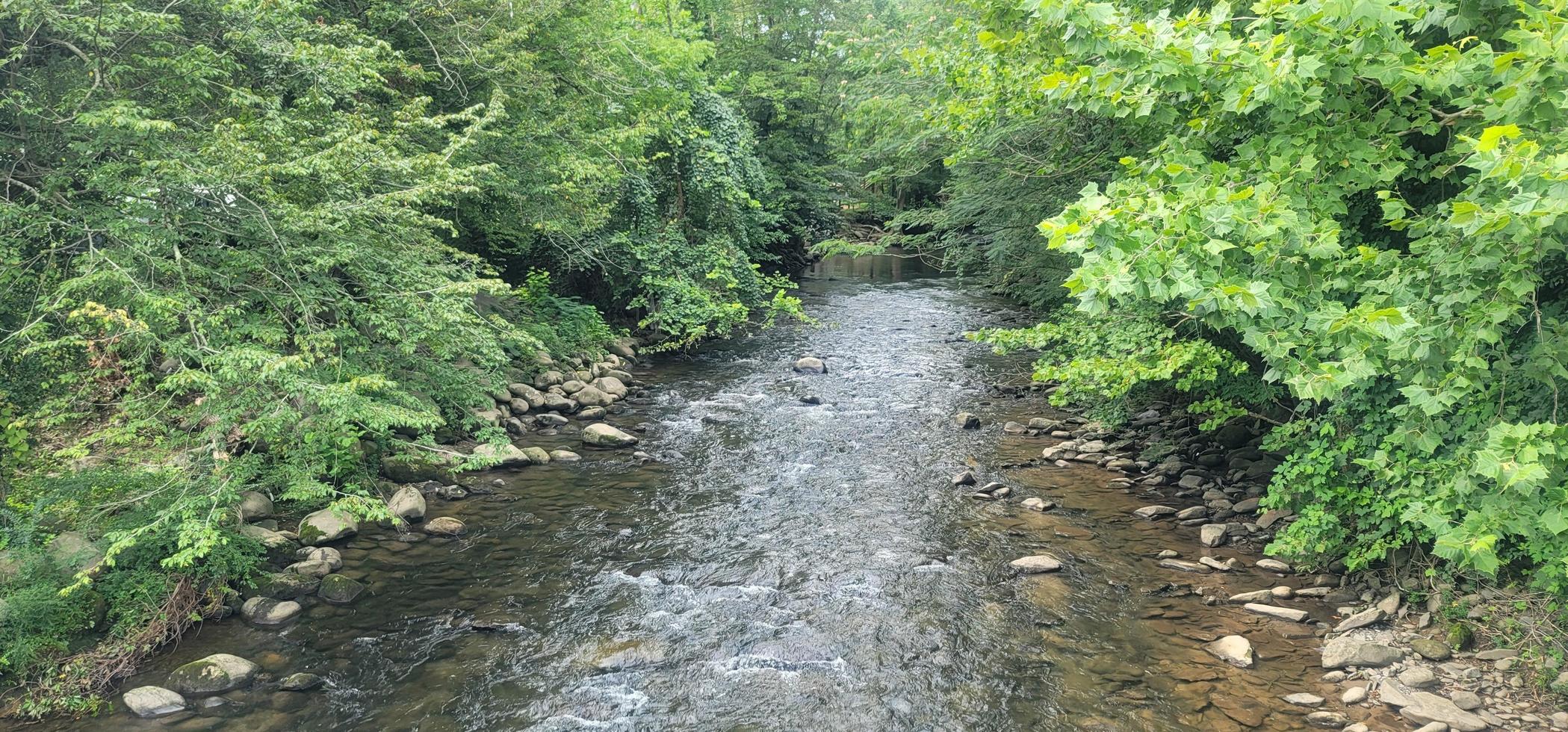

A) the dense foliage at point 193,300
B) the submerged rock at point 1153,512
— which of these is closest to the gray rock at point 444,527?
the dense foliage at point 193,300

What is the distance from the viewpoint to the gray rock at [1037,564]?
722 centimetres

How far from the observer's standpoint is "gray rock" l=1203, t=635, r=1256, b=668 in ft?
18.7

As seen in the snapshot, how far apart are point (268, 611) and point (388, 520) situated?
1668mm

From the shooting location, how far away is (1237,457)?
8.98 meters

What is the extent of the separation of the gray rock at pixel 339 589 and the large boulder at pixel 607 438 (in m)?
4.15

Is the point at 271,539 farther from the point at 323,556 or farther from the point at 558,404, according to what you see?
the point at 558,404

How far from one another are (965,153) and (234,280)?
7853mm

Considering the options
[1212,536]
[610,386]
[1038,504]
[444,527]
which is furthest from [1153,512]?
[610,386]

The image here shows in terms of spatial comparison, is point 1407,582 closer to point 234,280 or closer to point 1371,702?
point 1371,702

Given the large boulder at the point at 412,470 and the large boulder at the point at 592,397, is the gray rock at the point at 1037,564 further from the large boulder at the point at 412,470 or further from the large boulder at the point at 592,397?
the large boulder at the point at 592,397

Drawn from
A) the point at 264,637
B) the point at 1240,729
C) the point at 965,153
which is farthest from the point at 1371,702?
the point at 264,637

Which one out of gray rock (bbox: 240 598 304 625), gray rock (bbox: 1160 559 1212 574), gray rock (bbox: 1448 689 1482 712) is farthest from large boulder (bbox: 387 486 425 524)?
gray rock (bbox: 1448 689 1482 712)

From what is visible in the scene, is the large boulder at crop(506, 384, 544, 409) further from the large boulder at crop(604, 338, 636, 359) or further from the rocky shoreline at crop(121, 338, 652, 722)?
the large boulder at crop(604, 338, 636, 359)

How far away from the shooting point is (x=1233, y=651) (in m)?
5.80
